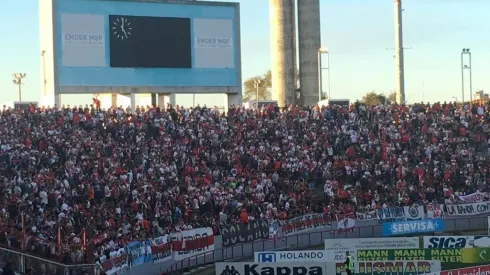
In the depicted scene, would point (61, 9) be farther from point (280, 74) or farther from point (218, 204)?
point (280, 74)

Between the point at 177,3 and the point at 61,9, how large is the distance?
618 cm

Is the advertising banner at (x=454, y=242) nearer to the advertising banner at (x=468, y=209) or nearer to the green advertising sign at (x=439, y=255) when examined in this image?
the green advertising sign at (x=439, y=255)

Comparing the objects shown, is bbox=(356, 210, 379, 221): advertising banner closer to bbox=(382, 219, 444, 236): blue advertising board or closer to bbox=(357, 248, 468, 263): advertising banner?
bbox=(382, 219, 444, 236): blue advertising board

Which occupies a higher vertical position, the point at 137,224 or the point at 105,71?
the point at 105,71

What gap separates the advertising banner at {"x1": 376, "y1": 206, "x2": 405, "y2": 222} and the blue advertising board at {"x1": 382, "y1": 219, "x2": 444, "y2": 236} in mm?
537

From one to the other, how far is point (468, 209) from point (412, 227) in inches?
139

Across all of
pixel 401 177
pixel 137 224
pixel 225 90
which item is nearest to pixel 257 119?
pixel 225 90

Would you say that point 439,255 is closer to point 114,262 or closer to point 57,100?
point 114,262

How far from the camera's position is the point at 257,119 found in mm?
44031

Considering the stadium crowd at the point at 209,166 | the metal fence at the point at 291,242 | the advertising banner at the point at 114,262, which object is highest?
the stadium crowd at the point at 209,166

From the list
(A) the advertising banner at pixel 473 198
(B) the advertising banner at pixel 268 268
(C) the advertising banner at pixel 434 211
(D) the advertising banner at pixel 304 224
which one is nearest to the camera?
(B) the advertising banner at pixel 268 268

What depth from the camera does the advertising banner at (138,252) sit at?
28016 mm

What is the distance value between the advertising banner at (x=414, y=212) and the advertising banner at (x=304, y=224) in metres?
3.78

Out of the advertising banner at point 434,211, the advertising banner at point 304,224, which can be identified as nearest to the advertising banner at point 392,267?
the advertising banner at point 304,224
